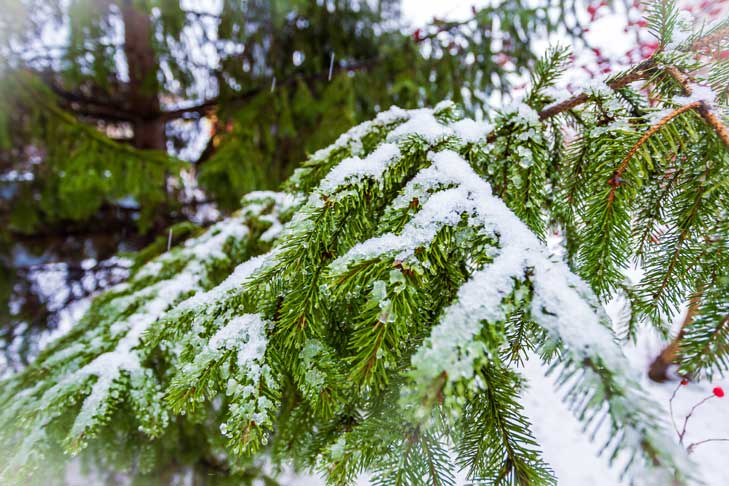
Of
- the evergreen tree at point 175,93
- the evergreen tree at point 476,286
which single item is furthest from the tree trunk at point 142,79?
the evergreen tree at point 476,286

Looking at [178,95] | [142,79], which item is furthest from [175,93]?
[142,79]

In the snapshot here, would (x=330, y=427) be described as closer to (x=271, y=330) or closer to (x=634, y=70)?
(x=271, y=330)

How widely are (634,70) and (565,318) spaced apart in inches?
29.8

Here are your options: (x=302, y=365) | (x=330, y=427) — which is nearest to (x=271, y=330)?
(x=302, y=365)

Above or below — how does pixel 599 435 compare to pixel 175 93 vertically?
below

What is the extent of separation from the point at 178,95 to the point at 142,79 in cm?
66

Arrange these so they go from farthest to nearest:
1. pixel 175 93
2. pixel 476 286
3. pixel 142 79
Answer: pixel 175 93, pixel 142 79, pixel 476 286

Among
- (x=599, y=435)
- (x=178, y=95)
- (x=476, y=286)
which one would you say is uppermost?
(x=178, y=95)

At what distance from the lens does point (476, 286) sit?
0.61 metres

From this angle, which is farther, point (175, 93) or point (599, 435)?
point (175, 93)

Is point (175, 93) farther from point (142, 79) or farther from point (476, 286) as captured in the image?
point (476, 286)

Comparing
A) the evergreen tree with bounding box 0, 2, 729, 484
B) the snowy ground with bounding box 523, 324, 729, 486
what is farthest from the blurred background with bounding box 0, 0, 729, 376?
the snowy ground with bounding box 523, 324, 729, 486

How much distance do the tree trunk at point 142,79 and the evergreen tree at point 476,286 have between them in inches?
132

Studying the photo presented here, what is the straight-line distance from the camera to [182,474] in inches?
100.0
